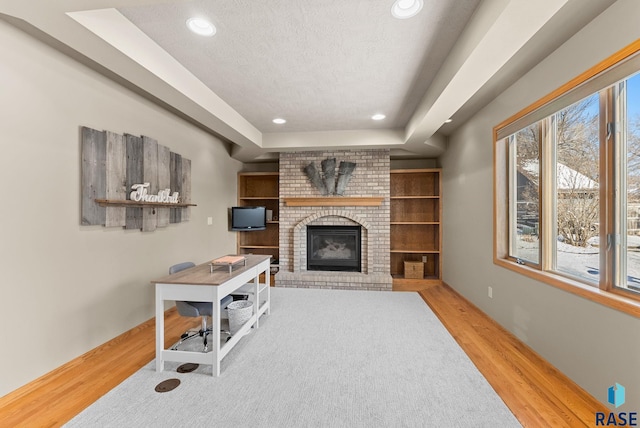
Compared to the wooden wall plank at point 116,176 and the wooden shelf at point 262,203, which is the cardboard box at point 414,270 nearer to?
the wooden shelf at point 262,203

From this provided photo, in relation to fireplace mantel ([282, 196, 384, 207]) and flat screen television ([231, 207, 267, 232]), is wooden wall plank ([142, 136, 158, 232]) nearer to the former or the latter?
flat screen television ([231, 207, 267, 232])

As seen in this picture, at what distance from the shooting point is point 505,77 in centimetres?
260

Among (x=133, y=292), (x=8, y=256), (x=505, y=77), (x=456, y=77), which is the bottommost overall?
(x=133, y=292)

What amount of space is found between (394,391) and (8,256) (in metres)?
2.78

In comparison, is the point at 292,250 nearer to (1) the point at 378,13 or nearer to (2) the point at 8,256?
(2) the point at 8,256

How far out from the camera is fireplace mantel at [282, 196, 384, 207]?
4852mm

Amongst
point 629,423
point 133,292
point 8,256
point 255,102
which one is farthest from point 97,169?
point 629,423

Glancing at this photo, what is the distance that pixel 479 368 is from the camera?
86.3 inches

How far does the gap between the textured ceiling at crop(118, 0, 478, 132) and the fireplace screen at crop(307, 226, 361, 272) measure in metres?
2.33

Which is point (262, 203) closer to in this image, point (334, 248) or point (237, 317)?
point (334, 248)

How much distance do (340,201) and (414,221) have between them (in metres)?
1.62

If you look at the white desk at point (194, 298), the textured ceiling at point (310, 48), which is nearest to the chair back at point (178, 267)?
the white desk at point (194, 298)

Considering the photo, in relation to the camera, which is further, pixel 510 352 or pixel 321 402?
pixel 510 352

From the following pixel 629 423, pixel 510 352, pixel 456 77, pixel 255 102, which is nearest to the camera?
pixel 629 423
